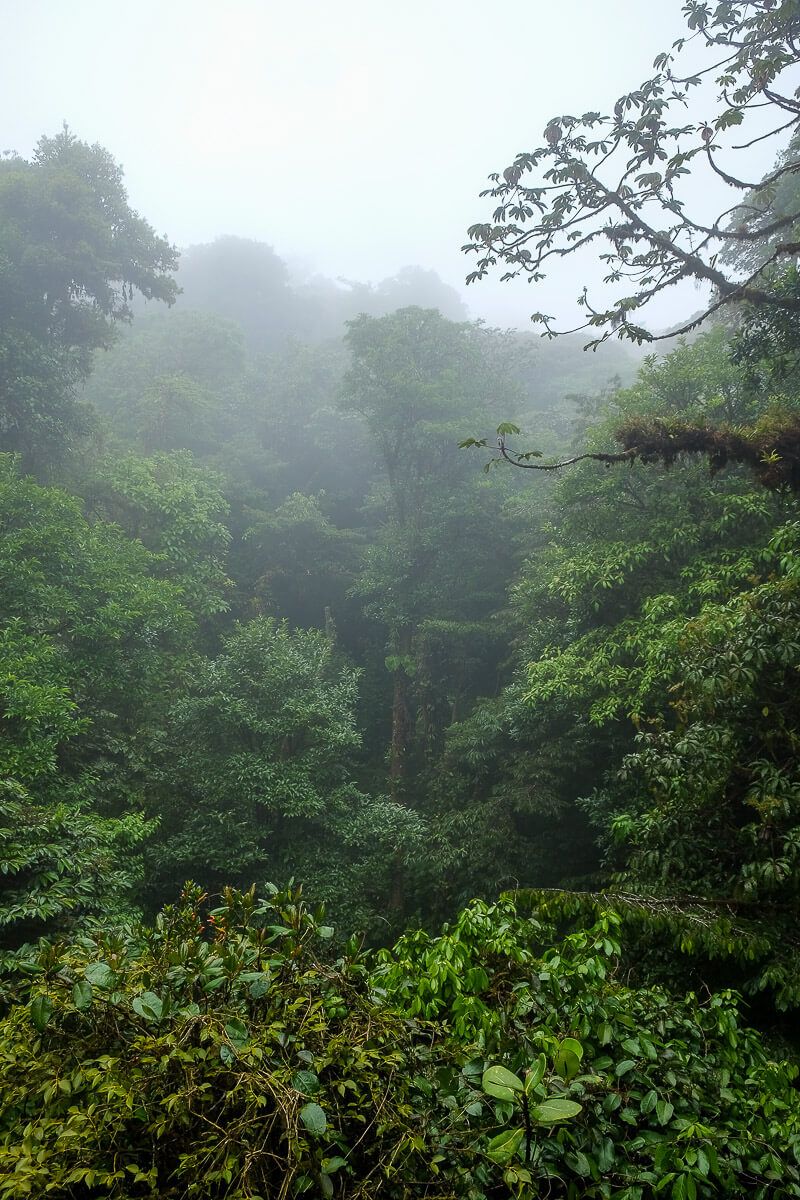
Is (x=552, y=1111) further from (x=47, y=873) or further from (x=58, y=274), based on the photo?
(x=58, y=274)

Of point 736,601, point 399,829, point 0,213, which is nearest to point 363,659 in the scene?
point 399,829

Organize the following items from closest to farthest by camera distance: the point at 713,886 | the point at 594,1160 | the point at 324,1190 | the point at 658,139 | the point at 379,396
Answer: the point at 324,1190 → the point at 594,1160 → the point at 713,886 → the point at 658,139 → the point at 379,396

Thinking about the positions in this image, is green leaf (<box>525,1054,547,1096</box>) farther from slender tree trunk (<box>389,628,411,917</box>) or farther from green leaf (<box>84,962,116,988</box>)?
slender tree trunk (<box>389,628,411,917</box>)

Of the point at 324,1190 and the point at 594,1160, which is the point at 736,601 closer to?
the point at 594,1160

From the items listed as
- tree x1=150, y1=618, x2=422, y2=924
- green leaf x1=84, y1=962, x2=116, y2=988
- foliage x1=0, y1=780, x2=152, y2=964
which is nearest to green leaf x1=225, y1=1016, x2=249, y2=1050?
green leaf x1=84, y1=962, x2=116, y2=988

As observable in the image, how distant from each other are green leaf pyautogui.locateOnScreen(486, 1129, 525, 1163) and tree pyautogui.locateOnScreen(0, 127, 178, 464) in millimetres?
17561

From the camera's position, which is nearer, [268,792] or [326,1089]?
[326,1089]

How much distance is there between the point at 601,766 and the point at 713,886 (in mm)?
4884

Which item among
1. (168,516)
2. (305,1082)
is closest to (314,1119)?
(305,1082)

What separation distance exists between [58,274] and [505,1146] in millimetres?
20574

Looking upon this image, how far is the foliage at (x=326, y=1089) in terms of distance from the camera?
1287 millimetres

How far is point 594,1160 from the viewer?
1.49 metres

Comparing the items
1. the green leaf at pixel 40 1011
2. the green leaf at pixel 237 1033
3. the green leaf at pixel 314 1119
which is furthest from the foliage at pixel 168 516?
the green leaf at pixel 314 1119

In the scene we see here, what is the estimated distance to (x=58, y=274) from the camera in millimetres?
16453
